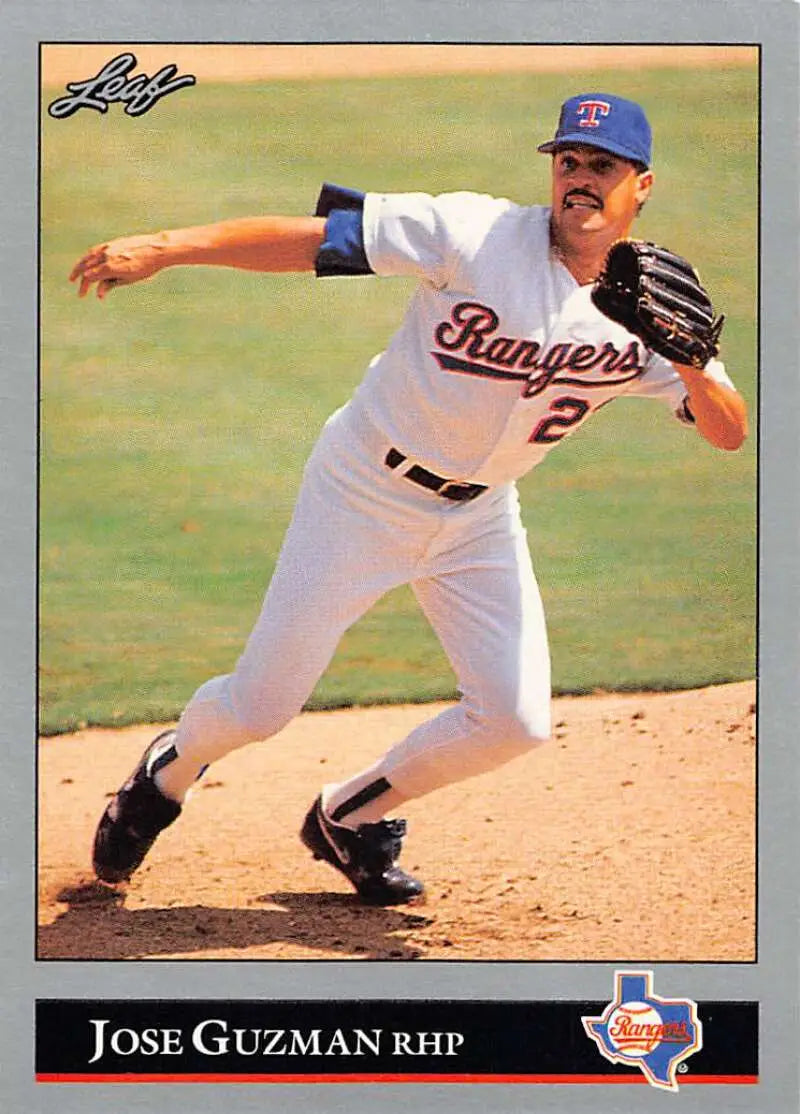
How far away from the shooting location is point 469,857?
4.95 metres

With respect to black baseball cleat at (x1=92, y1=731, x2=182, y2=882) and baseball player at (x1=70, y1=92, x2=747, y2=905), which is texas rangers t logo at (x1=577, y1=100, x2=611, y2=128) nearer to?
baseball player at (x1=70, y1=92, x2=747, y2=905)

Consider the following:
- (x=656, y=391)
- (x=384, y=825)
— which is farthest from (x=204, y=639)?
(x=656, y=391)

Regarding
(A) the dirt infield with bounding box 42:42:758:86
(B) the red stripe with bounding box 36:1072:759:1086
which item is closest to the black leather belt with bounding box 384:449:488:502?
(A) the dirt infield with bounding box 42:42:758:86

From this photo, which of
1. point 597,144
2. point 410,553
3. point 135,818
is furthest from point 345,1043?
point 597,144

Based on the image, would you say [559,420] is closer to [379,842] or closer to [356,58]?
[356,58]

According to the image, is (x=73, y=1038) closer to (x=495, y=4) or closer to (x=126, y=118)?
(x=126, y=118)

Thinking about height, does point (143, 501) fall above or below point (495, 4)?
below

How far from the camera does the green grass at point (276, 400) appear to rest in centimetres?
468

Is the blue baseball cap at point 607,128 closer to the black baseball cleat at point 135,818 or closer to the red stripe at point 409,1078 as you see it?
the black baseball cleat at point 135,818

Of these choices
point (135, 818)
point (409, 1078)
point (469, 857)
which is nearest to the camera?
point (409, 1078)

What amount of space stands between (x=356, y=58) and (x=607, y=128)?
82 cm

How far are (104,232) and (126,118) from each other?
310 millimetres

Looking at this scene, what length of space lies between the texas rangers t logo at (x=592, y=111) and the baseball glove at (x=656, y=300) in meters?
0.31
